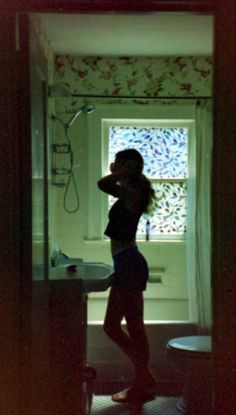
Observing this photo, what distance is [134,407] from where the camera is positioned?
9.93 feet

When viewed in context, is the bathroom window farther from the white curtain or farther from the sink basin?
the sink basin

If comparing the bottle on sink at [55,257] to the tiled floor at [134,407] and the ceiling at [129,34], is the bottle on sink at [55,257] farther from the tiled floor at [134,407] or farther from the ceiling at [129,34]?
the ceiling at [129,34]

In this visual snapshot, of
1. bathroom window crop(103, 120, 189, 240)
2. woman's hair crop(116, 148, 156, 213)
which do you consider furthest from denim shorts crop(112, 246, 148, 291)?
bathroom window crop(103, 120, 189, 240)

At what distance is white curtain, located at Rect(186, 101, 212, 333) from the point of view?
354cm

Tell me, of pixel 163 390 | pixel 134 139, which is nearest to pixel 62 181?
pixel 134 139

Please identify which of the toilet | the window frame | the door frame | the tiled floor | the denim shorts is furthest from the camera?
the window frame

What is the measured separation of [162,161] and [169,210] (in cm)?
35

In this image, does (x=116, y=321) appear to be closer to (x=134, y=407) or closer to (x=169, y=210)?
(x=134, y=407)

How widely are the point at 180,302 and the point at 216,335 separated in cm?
215

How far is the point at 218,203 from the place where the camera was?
1.79m

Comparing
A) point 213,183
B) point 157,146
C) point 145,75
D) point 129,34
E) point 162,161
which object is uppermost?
point 129,34

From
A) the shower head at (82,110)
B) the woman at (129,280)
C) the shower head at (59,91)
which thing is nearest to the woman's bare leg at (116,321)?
the woman at (129,280)

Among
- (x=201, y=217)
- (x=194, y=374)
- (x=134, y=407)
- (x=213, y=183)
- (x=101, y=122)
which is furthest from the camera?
(x=101, y=122)

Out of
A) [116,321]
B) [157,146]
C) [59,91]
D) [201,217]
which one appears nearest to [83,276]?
[116,321]
